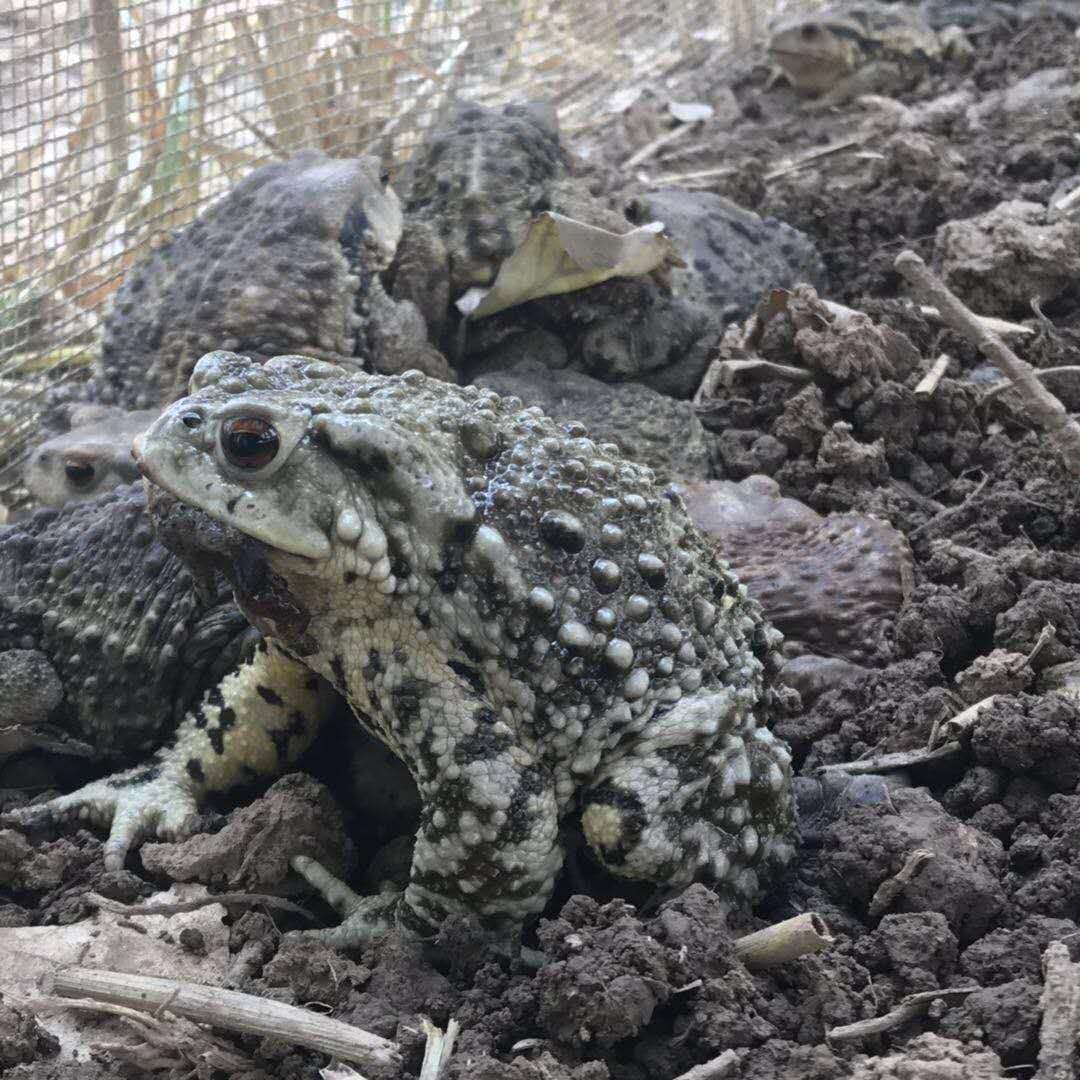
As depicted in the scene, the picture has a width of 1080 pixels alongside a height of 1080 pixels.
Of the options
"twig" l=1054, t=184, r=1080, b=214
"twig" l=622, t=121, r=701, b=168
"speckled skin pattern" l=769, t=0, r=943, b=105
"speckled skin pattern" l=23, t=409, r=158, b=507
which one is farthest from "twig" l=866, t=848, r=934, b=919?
"speckled skin pattern" l=769, t=0, r=943, b=105

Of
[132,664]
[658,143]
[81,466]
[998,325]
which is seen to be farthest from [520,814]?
[658,143]

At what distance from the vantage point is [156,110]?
14.8ft

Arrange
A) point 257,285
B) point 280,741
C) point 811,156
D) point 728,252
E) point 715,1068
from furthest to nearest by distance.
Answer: point 811,156, point 728,252, point 257,285, point 280,741, point 715,1068

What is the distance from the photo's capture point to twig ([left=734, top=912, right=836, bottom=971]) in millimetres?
2246

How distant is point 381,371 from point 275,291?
1.49 ft

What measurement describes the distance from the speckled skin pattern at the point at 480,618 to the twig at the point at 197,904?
0.32m

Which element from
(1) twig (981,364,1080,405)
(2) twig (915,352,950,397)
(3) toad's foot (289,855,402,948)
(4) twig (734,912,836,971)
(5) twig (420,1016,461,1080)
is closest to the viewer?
(5) twig (420,1016,461,1080)

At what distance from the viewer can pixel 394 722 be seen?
7.92 feet

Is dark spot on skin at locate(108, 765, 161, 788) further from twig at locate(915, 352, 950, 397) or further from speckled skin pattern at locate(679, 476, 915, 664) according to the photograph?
twig at locate(915, 352, 950, 397)

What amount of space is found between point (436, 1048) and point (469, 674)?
0.66 metres

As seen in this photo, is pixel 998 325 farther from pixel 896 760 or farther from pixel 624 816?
pixel 624 816

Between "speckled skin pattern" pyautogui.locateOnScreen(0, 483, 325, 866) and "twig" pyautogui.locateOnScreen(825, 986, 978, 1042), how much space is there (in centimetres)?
137

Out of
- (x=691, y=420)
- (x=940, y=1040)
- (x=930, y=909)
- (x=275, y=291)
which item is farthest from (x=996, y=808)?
(x=275, y=291)

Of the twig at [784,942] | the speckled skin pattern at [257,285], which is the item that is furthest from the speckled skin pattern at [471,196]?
the twig at [784,942]
